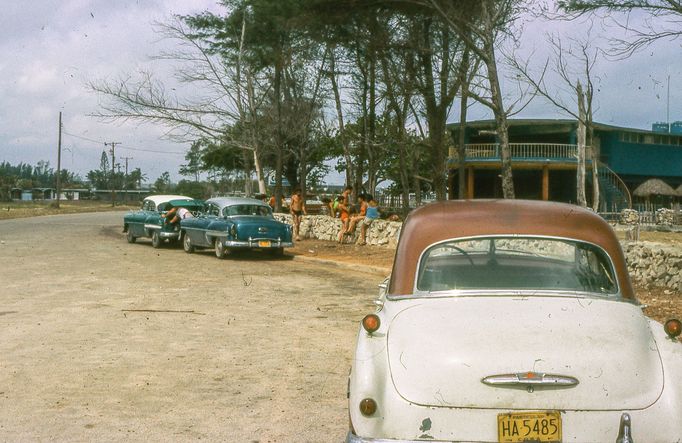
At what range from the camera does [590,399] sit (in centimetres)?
397

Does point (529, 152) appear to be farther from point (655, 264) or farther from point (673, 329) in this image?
point (673, 329)

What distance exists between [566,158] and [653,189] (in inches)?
231

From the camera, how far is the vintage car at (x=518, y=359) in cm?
397

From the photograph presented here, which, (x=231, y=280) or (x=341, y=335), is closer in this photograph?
(x=341, y=335)

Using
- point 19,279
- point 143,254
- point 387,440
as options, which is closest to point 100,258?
point 143,254

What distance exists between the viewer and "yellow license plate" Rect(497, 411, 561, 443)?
13.0ft

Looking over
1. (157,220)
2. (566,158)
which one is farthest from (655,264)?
(566,158)

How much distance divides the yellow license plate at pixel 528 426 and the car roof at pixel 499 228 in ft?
3.90

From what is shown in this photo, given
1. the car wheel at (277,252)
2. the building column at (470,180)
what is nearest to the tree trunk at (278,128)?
the car wheel at (277,252)

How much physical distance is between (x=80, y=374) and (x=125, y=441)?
85.9 inches

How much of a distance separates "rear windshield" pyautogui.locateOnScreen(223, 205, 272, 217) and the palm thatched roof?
24.5 meters

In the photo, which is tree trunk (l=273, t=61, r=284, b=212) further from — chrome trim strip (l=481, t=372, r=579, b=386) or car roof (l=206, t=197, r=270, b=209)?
chrome trim strip (l=481, t=372, r=579, b=386)

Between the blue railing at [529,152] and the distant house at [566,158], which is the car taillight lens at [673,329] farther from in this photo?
the distant house at [566,158]

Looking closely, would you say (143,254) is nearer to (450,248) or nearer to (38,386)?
(38,386)
